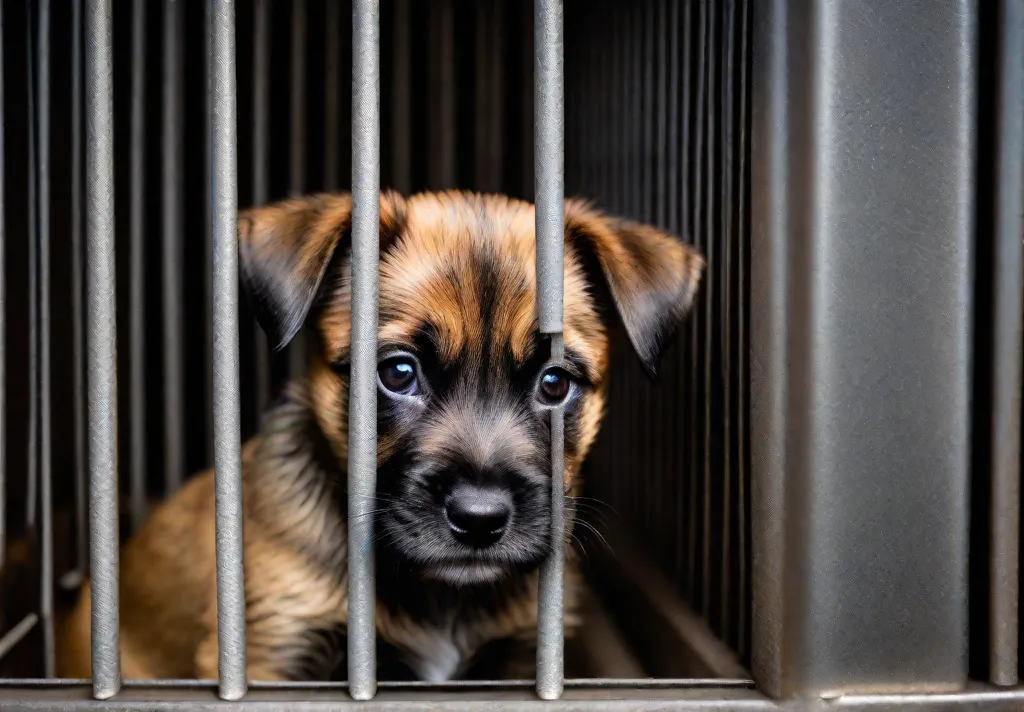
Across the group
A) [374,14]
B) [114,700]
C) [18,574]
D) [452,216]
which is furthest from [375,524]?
[18,574]

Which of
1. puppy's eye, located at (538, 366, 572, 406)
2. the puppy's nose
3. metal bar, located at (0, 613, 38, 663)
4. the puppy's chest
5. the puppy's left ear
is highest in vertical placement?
the puppy's left ear

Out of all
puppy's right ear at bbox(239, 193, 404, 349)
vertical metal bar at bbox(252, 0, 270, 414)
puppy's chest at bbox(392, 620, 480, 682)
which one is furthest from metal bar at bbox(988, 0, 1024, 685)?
vertical metal bar at bbox(252, 0, 270, 414)

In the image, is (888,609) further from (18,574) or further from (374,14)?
(18,574)

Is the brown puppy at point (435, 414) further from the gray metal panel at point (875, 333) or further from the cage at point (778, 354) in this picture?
the gray metal panel at point (875, 333)

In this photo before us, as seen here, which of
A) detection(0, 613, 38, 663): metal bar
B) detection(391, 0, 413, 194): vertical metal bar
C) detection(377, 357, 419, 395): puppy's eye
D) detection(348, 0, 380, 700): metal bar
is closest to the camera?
detection(348, 0, 380, 700): metal bar

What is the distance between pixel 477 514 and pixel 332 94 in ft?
6.93

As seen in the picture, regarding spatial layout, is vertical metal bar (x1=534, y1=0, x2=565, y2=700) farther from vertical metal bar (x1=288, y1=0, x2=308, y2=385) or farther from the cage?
vertical metal bar (x1=288, y1=0, x2=308, y2=385)

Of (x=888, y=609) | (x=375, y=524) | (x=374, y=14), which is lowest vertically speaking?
(x=888, y=609)

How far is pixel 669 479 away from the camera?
7.39 ft

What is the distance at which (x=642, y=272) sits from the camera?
69.9 inches

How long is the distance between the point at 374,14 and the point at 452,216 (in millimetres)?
534

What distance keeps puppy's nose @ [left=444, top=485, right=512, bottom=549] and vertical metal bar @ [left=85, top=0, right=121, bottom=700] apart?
0.56m

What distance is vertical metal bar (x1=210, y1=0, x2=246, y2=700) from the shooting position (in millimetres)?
1381

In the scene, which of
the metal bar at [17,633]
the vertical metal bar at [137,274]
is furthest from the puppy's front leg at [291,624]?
the vertical metal bar at [137,274]
